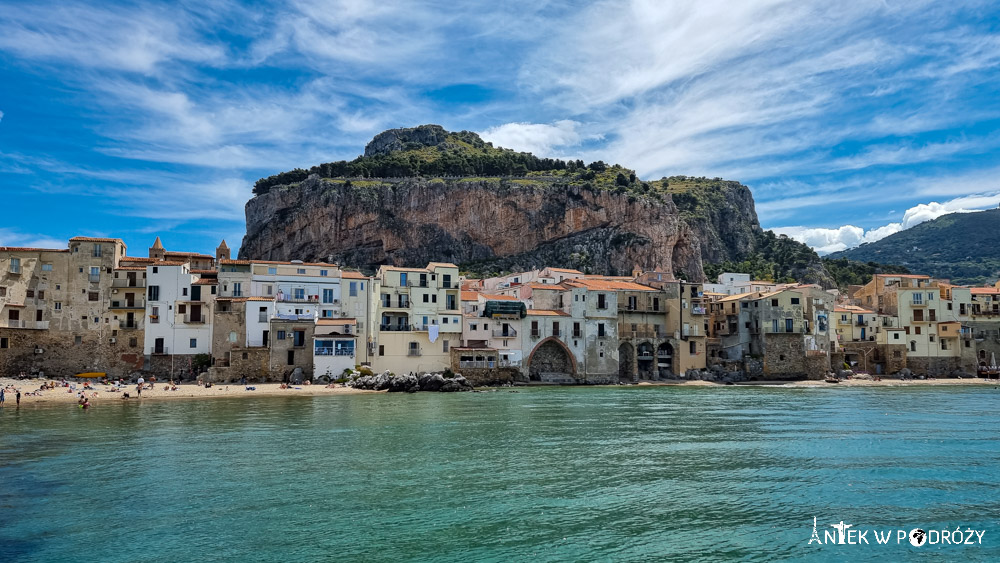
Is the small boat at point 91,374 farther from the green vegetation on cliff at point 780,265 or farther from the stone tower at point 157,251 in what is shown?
the green vegetation on cliff at point 780,265

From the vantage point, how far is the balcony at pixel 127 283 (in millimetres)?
60188

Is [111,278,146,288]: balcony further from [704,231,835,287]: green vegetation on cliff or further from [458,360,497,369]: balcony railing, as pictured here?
[704,231,835,287]: green vegetation on cliff

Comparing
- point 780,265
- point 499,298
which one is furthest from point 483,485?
point 780,265

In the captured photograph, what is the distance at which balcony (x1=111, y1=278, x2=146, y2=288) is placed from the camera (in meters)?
60.2

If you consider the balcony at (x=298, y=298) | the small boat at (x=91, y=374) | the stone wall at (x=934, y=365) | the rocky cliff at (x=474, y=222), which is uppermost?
the rocky cliff at (x=474, y=222)

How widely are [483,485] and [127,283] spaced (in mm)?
50089

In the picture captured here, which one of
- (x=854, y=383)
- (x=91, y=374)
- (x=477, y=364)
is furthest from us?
(x=854, y=383)

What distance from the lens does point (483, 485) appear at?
21969mm

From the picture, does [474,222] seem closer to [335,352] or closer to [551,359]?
[551,359]

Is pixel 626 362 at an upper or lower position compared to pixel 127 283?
lower

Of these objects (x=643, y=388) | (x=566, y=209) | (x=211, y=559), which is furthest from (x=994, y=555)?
(x=566, y=209)

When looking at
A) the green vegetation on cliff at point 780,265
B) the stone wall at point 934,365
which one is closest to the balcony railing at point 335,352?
the stone wall at point 934,365

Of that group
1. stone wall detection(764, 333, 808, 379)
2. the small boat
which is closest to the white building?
the small boat

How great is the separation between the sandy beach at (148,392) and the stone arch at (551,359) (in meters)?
18.6
